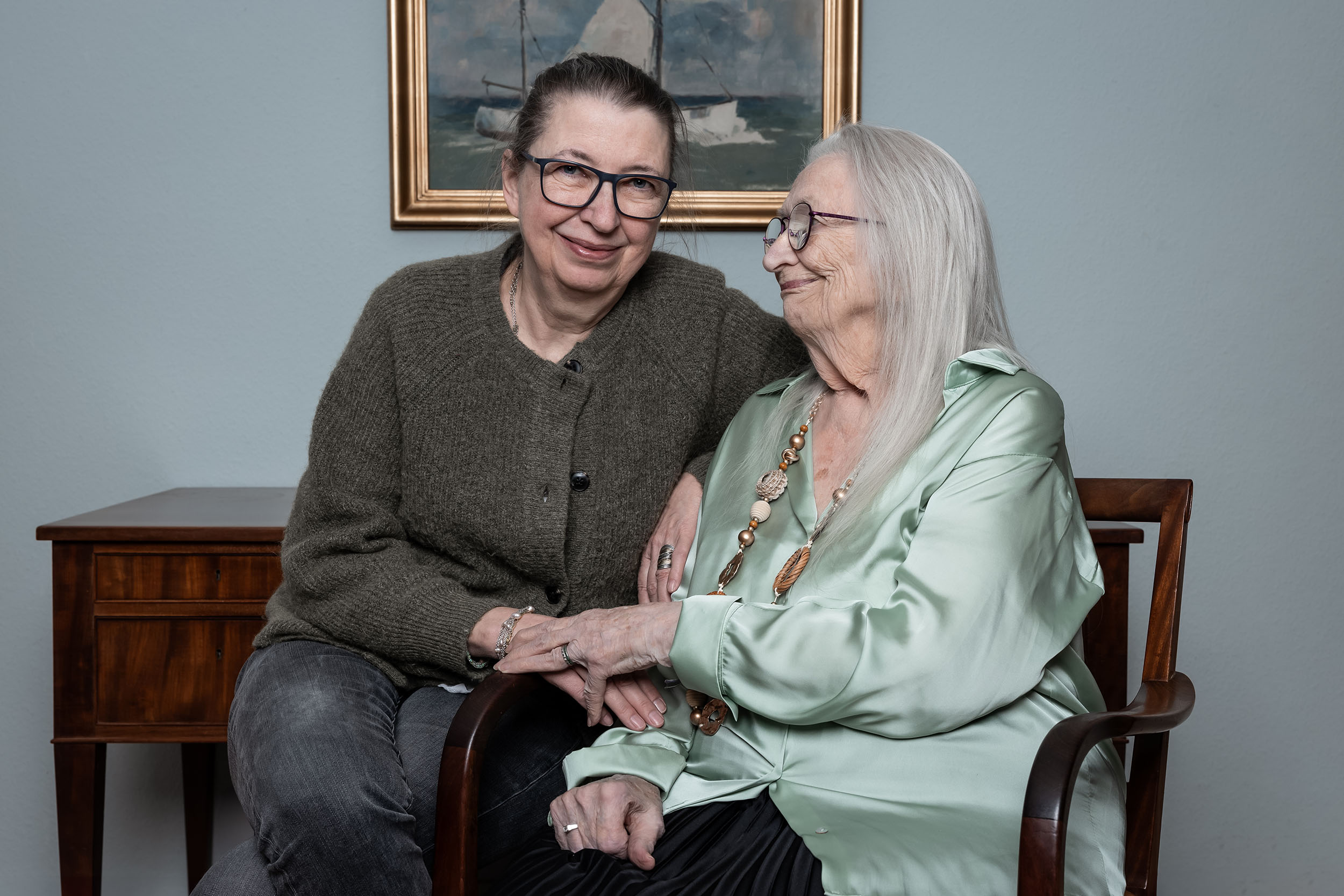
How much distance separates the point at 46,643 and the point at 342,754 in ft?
5.53

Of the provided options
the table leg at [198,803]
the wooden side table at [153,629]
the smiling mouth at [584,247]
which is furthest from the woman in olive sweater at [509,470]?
the table leg at [198,803]

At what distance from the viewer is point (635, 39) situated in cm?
259

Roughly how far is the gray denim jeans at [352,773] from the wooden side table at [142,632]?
0.44m

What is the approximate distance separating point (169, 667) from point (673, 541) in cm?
111

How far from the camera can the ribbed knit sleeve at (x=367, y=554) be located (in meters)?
1.66

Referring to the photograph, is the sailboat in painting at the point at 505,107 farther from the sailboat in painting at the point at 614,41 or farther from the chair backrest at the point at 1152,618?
the chair backrest at the point at 1152,618

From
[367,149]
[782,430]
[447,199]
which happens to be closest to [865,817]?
[782,430]

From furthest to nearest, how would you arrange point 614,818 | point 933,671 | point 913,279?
point 913,279 < point 614,818 < point 933,671

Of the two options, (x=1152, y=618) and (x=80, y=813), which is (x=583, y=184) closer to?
(x=1152, y=618)

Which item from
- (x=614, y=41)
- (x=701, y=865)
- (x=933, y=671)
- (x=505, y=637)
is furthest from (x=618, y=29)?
(x=701, y=865)

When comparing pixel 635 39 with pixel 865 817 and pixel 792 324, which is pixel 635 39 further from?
pixel 865 817

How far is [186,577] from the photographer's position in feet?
6.97

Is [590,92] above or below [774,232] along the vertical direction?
above

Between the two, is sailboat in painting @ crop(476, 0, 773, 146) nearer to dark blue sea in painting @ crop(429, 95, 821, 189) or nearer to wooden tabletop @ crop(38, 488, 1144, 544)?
dark blue sea in painting @ crop(429, 95, 821, 189)
